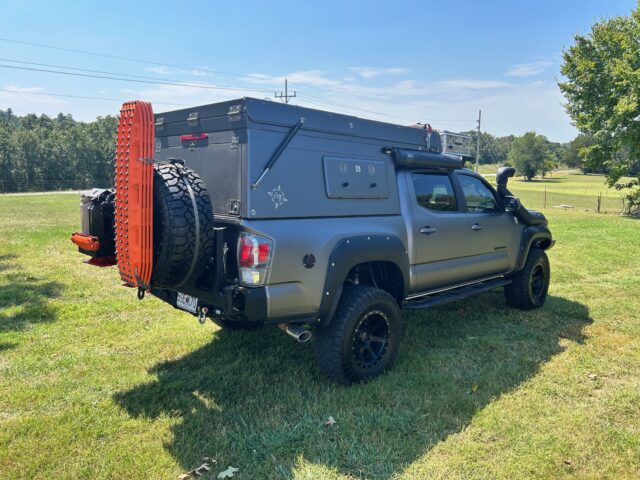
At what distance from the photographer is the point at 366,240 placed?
3889 mm

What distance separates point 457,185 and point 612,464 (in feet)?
9.90

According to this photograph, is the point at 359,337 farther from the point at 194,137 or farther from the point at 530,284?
the point at 530,284

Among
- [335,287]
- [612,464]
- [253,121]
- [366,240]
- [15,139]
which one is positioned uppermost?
[15,139]

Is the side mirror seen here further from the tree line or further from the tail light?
Result: the tree line

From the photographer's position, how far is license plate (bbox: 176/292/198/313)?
3599 millimetres

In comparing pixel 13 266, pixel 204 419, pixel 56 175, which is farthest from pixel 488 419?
pixel 56 175

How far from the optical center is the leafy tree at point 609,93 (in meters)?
22.4

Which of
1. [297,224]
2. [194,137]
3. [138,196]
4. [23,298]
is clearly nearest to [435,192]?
[297,224]

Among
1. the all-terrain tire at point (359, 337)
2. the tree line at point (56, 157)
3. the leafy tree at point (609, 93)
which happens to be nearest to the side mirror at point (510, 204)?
the all-terrain tire at point (359, 337)

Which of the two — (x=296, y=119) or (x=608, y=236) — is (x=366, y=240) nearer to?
(x=296, y=119)

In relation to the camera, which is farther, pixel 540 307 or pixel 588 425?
pixel 540 307

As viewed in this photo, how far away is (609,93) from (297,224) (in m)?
27.0

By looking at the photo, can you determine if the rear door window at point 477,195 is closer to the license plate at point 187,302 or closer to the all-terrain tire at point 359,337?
the all-terrain tire at point 359,337

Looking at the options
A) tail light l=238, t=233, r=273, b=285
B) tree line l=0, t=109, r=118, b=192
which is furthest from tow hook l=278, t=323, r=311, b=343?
tree line l=0, t=109, r=118, b=192
